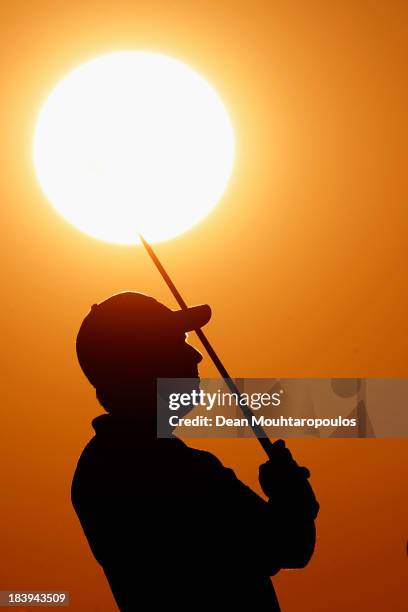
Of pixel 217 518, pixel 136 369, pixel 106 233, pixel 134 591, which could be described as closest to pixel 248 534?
pixel 217 518

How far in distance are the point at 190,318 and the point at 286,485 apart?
13.8 inches

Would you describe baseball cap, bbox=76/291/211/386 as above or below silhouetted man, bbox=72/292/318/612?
above

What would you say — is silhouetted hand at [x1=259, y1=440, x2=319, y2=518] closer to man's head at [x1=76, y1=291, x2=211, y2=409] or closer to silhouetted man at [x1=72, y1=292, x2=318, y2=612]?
silhouetted man at [x1=72, y1=292, x2=318, y2=612]

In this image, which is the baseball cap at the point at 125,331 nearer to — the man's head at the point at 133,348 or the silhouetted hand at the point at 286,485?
the man's head at the point at 133,348

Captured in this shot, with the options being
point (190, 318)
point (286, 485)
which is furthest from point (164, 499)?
point (190, 318)

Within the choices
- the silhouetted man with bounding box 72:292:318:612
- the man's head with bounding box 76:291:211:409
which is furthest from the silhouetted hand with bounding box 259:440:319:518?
the man's head with bounding box 76:291:211:409

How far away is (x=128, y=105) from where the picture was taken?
1604 millimetres

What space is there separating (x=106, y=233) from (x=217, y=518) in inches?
24.1

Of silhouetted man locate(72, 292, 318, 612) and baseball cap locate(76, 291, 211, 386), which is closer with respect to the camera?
silhouetted man locate(72, 292, 318, 612)

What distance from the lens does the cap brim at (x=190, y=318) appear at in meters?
1.28

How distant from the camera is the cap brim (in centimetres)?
128

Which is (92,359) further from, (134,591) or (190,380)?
(134,591)

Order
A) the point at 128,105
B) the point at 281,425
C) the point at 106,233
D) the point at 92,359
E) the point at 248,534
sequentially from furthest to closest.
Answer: the point at 281,425, the point at 128,105, the point at 106,233, the point at 92,359, the point at 248,534

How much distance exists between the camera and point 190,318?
1290mm
